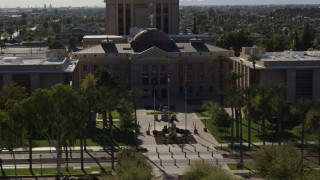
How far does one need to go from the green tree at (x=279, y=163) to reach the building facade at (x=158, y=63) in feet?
226

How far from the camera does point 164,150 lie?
9212 cm

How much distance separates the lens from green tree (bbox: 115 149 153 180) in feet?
196

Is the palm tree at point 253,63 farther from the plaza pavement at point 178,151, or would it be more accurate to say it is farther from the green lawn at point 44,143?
the green lawn at point 44,143

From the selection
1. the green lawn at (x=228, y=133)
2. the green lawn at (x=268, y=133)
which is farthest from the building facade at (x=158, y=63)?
the green lawn at (x=268, y=133)

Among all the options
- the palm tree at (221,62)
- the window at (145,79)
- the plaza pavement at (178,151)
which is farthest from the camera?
the window at (145,79)

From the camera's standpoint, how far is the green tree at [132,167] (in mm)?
59812

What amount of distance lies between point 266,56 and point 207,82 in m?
17.3

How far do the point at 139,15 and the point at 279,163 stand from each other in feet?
400

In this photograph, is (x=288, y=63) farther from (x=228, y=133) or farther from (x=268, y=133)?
(x=228, y=133)

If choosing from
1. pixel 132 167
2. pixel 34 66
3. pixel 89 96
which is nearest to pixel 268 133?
pixel 89 96

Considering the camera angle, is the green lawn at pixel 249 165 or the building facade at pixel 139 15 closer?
the green lawn at pixel 249 165

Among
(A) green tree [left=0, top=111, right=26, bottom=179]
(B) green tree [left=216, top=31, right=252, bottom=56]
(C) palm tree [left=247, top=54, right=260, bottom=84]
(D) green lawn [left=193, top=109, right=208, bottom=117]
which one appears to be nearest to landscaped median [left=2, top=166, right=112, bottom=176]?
(A) green tree [left=0, top=111, right=26, bottom=179]

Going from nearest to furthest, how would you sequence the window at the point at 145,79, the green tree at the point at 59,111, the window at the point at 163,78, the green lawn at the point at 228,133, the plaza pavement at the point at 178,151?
1. the green tree at the point at 59,111
2. the plaza pavement at the point at 178,151
3. the green lawn at the point at 228,133
4. the window at the point at 145,79
5. the window at the point at 163,78

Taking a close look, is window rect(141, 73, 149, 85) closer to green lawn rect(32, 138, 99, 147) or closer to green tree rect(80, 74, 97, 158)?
green tree rect(80, 74, 97, 158)
